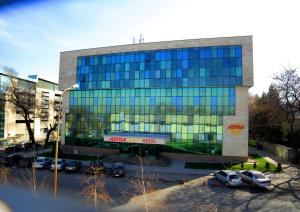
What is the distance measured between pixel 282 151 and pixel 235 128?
6882mm

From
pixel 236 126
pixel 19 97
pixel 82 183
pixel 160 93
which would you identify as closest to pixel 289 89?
pixel 236 126

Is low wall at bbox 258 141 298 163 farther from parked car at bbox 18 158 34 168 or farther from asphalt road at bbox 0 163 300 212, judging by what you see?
parked car at bbox 18 158 34 168

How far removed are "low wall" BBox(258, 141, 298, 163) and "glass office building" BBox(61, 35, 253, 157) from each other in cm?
696

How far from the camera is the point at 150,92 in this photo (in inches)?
1107

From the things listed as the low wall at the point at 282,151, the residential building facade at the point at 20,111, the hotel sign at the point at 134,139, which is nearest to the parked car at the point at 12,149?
the residential building facade at the point at 20,111

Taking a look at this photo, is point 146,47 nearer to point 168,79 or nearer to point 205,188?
point 168,79

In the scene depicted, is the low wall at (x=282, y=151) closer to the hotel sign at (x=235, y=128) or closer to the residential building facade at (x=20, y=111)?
the hotel sign at (x=235, y=128)

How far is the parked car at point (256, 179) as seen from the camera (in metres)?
16.0

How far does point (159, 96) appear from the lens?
1095 inches

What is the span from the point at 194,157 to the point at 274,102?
10.4 meters

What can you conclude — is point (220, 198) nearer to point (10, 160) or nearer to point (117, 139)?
point (117, 139)

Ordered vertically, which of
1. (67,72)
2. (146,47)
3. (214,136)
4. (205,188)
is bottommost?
(205,188)

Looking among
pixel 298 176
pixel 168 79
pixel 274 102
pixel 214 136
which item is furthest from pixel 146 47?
pixel 298 176

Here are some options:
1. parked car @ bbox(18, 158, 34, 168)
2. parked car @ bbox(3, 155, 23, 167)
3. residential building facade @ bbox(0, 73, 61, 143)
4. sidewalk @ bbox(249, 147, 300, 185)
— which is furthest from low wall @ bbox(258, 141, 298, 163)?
residential building facade @ bbox(0, 73, 61, 143)
